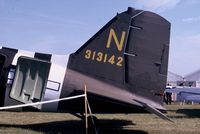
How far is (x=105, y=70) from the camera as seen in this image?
9914 mm

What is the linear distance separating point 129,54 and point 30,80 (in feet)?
8.59

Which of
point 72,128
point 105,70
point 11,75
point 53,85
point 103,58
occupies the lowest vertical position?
point 72,128

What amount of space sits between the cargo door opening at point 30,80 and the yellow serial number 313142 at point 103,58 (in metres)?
1.09

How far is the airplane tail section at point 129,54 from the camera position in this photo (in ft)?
32.4

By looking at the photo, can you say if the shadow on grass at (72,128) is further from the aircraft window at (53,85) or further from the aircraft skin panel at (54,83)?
the aircraft window at (53,85)

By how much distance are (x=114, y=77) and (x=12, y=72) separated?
2.56 m

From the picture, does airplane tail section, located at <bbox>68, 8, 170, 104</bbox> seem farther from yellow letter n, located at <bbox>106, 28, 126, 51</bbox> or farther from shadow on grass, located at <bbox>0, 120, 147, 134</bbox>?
shadow on grass, located at <bbox>0, 120, 147, 134</bbox>

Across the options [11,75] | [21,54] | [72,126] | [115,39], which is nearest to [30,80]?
[11,75]

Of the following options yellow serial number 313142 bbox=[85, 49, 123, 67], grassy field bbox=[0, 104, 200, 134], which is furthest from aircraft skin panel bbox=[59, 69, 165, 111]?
grassy field bbox=[0, 104, 200, 134]

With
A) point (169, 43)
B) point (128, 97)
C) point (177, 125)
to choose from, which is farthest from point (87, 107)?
point (177, 125)

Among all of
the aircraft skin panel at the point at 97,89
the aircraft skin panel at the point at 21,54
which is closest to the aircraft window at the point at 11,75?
the aircraft skin panel at the point at 21,54

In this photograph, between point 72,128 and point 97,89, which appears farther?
point 72,128

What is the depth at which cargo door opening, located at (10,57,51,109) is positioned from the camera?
9.37 meters

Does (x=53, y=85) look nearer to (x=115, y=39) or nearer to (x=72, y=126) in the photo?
(x=115, y=39)
